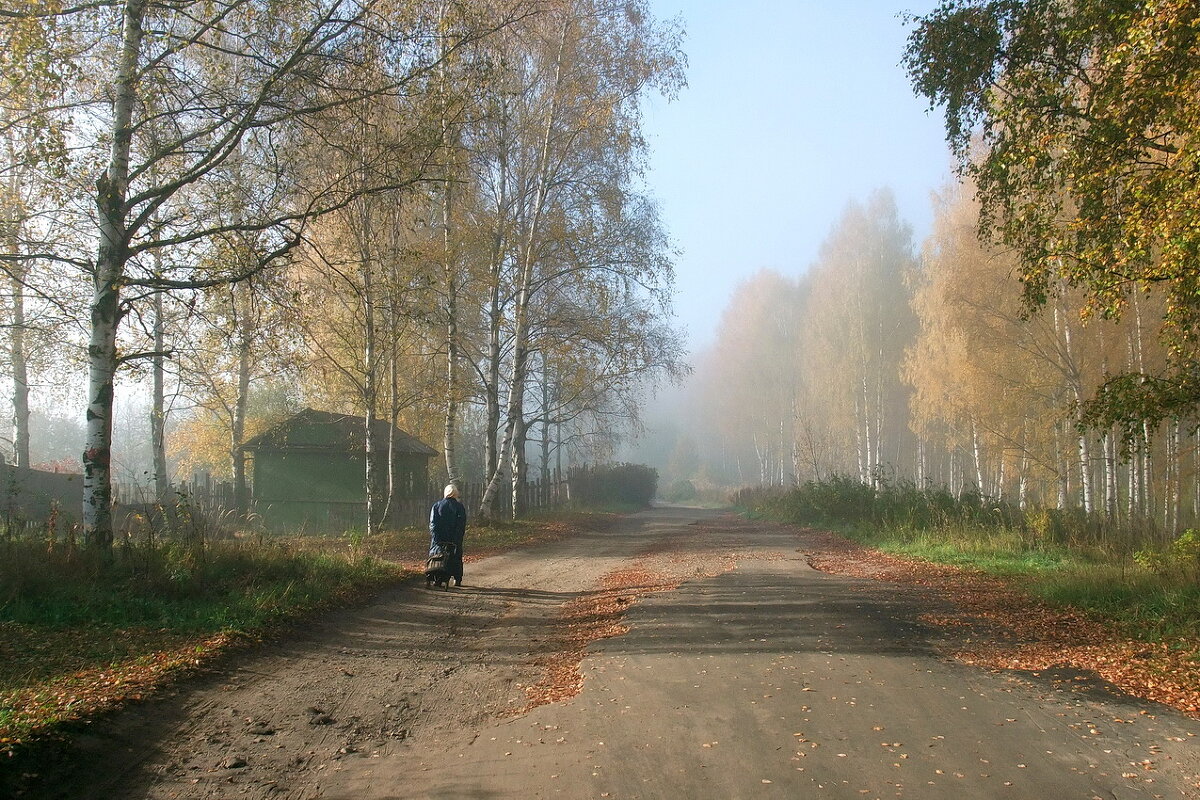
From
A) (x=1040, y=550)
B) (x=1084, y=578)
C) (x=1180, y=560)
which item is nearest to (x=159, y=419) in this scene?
(x=1084, y=578)

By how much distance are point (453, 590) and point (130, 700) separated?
620 cm

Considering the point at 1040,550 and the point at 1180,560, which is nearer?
the point at 1180,560

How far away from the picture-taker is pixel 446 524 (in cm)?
1105

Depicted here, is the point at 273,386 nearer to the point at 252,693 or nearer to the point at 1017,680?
the point at 252,693

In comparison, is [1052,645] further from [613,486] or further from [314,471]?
[613,486]

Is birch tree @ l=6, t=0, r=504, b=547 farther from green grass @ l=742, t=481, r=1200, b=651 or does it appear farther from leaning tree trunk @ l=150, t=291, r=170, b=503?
green grass @ l=742, t=481, r=1200, b=651

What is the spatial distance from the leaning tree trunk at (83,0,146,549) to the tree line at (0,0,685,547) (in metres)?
0.02

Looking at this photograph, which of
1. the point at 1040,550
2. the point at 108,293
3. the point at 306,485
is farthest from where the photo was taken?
the point at 306,485

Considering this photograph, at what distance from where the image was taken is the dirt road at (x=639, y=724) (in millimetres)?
4184

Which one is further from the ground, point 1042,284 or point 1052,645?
point 1042,284

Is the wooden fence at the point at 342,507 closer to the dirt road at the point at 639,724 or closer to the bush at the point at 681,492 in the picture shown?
the dirt road at the point at 639,724

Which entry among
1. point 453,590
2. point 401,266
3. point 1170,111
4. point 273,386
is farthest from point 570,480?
point 1170,111

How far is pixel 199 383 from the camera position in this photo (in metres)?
17.7

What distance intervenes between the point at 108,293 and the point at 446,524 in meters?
5.23
